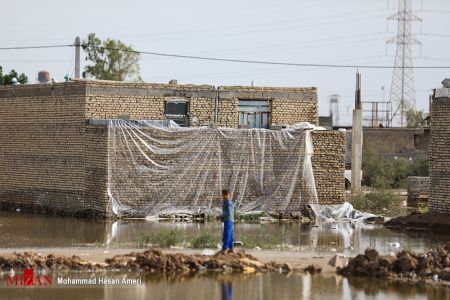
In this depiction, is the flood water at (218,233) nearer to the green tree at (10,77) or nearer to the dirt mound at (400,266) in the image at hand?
the dirt mound at (400,266)

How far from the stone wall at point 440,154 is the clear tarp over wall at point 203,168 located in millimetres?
4451

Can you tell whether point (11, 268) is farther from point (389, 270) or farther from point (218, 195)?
point (218, 195)

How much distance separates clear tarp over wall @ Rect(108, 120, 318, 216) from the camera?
2997 cm

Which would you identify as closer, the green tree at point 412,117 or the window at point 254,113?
the window at point 254,113

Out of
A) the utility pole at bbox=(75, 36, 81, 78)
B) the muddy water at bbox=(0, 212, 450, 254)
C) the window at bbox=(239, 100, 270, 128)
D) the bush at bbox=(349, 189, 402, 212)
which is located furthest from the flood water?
the utility pole at bbox=(75, 36, 81, 78)

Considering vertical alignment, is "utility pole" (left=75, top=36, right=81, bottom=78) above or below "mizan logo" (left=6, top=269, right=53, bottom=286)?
above

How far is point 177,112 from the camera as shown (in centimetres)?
3219

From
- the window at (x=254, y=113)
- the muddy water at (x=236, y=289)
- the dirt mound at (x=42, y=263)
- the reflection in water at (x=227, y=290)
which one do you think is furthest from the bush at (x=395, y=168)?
the reflection in water at (x=227, y=290)

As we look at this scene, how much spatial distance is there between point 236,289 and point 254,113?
54.3 feet

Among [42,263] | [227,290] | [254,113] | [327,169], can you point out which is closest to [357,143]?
[254,113]

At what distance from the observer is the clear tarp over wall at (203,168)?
2997 cm

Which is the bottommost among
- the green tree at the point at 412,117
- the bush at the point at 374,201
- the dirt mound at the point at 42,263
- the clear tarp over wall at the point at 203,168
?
the dirt mound at the point at 42,263

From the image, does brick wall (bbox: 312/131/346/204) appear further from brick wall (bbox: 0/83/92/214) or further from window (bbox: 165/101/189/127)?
brick wall (bbox: 0/83/92/214)

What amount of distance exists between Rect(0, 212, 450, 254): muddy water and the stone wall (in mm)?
1456
